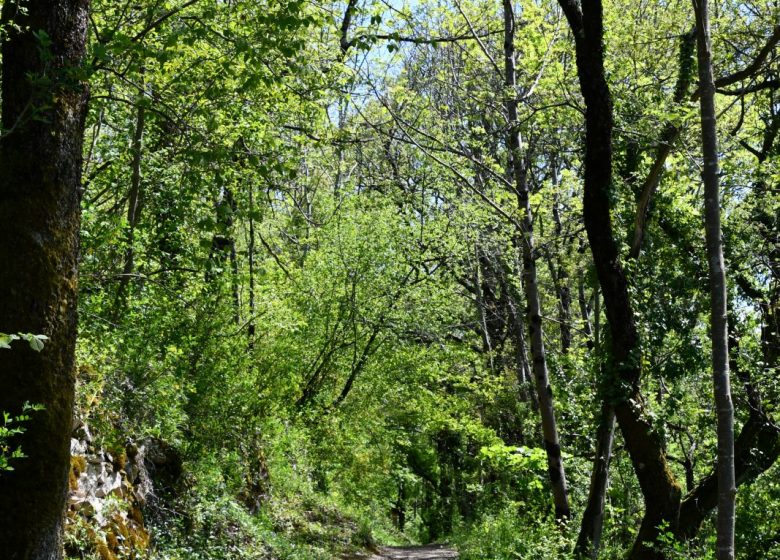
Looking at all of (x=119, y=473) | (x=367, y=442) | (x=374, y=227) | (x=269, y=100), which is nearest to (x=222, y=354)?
(x=119, y=473)

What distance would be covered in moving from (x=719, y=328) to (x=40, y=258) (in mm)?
4307

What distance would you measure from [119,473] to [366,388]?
1045cm

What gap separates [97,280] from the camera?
6.47 m

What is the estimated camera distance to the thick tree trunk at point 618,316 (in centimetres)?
777

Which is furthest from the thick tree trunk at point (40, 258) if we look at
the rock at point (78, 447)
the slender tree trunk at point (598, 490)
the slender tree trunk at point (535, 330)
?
the slender tree trunk at point (535, 330)

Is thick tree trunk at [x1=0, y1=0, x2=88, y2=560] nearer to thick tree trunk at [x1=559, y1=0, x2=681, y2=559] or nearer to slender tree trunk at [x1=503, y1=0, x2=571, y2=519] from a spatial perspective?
thick tree trunk at [x1=559, y1=0, x2=681, y2=559]

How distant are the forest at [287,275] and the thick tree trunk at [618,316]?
27mm

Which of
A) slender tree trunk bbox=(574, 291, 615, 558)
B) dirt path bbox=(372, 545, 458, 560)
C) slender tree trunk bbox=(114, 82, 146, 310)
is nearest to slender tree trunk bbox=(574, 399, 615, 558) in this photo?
slender tree trunk bbox=(574, 291, 615, 558)

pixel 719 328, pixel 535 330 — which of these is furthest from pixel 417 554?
pixel 719 328

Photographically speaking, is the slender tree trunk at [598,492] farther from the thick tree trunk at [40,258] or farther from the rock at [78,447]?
the thick tree trunk at [40,258]

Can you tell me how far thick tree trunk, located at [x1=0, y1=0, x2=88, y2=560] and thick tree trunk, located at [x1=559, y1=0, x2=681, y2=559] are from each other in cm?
548

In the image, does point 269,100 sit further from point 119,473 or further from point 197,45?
point 119,473

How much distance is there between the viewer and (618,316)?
26.6 ft

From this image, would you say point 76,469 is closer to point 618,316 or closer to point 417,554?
point 618,316
